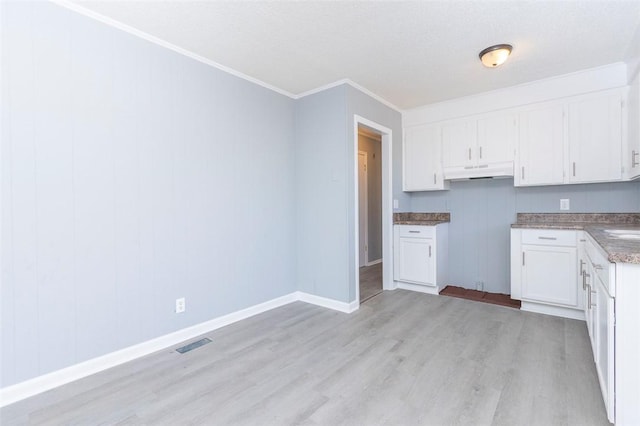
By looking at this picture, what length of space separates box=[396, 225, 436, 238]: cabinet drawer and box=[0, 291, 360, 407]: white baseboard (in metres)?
1.20

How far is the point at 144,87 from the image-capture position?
238cm

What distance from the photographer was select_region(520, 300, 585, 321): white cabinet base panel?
293 centimetres

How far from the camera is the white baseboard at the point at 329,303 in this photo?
3.26 meters

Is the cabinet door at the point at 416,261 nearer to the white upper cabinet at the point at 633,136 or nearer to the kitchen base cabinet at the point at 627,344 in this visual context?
the white upper cabinet at the point at 633,136

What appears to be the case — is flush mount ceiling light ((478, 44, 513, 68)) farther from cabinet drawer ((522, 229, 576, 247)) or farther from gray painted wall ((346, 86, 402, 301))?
cabinet drawer ((522, 229, 576, 247))

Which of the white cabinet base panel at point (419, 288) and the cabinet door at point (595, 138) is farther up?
the cabinet door at point (595, 138)

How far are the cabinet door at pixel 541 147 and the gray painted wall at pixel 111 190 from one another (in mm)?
2953

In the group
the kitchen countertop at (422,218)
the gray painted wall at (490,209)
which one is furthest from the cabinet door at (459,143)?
the kitchen countertop at (422,218)

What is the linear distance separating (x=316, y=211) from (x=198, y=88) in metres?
1.72

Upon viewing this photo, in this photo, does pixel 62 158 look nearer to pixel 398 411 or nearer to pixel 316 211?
pixel 316 211

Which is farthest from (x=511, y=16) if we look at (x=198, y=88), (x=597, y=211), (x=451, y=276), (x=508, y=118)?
(x=451, y=276)

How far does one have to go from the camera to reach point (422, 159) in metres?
4.14

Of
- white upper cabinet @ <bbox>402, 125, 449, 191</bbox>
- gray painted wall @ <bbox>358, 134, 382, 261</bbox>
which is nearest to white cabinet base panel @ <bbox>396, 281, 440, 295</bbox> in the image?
white upper cabinet @ <bbox>402, 125, 449, 191</bbox>

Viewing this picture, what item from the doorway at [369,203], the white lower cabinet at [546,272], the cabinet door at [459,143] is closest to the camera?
the white lower cabinet at [546,272]
